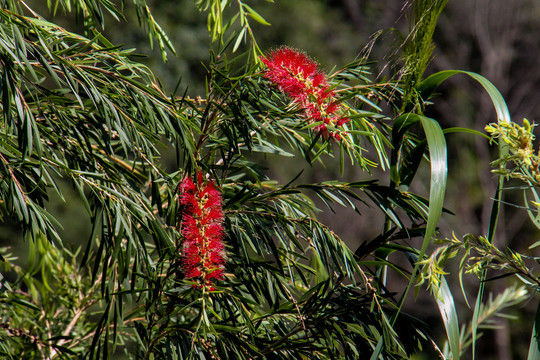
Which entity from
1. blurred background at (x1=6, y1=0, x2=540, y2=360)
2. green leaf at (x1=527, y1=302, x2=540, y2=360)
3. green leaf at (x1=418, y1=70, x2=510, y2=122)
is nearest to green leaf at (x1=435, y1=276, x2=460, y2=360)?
green leaf at (x1=527, y1=302, x2=540, y2=360)

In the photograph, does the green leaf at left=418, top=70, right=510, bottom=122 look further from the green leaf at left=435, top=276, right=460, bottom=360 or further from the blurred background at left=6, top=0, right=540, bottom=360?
the blurred background at left=6, top=0, right=540, bottom=360

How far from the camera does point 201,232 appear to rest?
715 mm

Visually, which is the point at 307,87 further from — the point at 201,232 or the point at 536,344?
the point at 536,344

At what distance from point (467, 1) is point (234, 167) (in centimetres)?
475

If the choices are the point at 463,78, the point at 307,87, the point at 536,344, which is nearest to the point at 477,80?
the point at 307,87

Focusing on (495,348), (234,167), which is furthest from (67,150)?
(495,348)

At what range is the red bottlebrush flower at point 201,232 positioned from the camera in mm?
714

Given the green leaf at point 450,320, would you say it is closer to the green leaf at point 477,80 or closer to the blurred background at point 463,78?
the green leaf at point 477,80

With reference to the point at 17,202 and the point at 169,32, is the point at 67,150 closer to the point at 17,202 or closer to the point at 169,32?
the point at 17,202

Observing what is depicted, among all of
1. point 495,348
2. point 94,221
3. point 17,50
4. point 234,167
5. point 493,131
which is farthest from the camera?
point 495,348

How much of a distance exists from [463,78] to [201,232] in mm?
4671

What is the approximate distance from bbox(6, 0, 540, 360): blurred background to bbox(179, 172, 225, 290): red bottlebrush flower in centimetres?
383

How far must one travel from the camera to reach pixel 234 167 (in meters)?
0.85

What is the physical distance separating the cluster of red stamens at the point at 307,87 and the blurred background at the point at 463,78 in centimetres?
379
